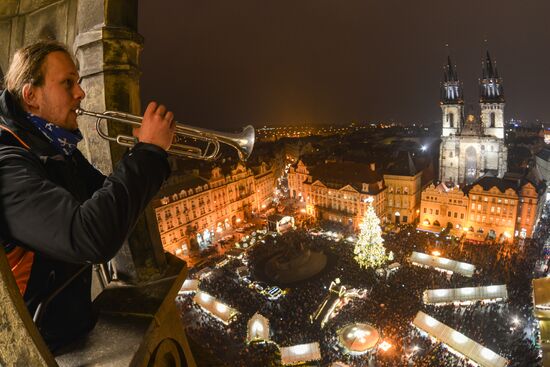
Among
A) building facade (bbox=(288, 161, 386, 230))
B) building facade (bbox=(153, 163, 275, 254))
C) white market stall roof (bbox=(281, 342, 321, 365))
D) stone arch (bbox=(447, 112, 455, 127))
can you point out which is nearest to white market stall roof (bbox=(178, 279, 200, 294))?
white market stall roof (bbox=(281, 342, 321, 365))

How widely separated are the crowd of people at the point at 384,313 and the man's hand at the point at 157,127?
14542 mm

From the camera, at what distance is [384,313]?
23047mm

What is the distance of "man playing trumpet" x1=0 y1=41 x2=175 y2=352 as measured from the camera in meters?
1.87

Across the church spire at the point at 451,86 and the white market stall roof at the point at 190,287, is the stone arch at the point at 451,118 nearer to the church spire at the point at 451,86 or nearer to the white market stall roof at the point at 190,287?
the church spire at the point at 451,86

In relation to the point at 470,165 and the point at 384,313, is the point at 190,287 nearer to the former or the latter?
the point at 384,313

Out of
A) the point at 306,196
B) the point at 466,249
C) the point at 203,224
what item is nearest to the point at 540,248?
the point at 466,249

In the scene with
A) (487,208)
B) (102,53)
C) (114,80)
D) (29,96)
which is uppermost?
(102,53)

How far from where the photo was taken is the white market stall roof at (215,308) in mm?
23750

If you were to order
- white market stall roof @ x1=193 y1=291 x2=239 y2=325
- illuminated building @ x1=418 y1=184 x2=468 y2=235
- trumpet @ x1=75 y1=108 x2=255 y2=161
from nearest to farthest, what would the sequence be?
trumpet @ x1=75 y1=108 x2=255 y2=161
white market stall roof @ x1=193 y1=291 x2=239 y2=325
illuminated building @ x1=418 y1=184 x2=468 y2=235

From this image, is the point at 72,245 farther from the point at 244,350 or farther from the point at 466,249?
the point at 466,249

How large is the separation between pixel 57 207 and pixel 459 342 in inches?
925

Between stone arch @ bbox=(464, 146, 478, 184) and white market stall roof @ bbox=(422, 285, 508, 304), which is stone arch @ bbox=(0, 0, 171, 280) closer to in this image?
white market stall roof @ bbox=(422, 285, 508, 304)

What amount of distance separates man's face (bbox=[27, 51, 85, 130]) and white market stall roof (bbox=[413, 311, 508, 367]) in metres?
23.0

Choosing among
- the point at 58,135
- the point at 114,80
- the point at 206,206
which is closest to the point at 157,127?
the point at 58,135
